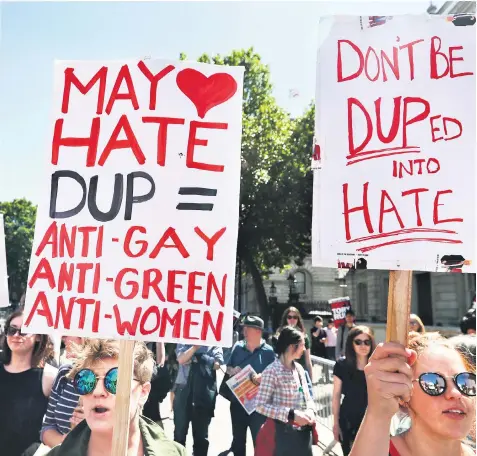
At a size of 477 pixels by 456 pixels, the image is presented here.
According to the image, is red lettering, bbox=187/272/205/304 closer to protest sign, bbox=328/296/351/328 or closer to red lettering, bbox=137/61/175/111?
red lettering, bbox=137/61/175/111

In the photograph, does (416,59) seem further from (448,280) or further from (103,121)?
(448,280)

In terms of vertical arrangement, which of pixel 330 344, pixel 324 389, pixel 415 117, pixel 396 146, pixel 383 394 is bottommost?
pixel 324 389

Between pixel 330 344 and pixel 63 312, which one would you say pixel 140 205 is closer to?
pixel 63 312

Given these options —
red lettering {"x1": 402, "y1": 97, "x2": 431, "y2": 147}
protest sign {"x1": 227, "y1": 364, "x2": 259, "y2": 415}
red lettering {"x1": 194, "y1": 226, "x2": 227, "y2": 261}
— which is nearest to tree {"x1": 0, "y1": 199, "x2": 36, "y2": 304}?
protest sign {"x1": 227, "y1": 364, "x2": 259, "y2": 415}

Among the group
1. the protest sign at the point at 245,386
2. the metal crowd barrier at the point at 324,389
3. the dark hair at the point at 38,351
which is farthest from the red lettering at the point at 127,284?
the metal crowd barrier at the point at 324,389

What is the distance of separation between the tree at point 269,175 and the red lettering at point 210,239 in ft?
65.7

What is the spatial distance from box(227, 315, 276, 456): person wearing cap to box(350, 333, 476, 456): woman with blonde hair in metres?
3.48

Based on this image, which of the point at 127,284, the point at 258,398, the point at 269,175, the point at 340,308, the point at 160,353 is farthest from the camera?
the point at 269,175

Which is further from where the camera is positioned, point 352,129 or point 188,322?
point 188,322

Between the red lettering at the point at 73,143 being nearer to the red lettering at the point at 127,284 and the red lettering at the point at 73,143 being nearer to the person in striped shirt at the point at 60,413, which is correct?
the red lettering at the point at 127,284

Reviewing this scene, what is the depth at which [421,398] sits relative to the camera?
194 cm

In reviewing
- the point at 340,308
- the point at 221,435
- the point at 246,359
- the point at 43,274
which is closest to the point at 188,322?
the point at 43,274

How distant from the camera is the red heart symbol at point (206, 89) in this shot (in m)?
2.31

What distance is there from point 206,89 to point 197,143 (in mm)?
263
